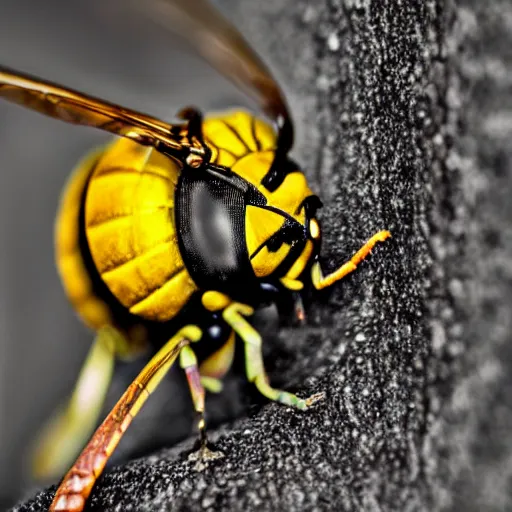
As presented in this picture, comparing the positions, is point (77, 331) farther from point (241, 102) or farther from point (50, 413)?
point (241, 102)

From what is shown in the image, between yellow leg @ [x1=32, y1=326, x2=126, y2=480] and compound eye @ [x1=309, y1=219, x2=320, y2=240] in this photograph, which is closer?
compound eye @ [x1=309, y1=219, x2=320, y2=240]

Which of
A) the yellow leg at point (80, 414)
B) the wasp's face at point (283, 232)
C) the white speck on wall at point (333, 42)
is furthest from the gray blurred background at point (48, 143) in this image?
the wasp's face at point (283, 232)

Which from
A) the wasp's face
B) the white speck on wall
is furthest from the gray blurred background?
the wasp's face

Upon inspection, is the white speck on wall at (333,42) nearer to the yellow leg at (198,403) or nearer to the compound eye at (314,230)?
the compound eye at (314,230)

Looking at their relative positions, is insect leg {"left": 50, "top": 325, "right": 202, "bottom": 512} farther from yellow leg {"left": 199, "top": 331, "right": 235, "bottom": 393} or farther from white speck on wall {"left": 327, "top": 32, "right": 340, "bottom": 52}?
white speck on wall {"left": 327, "top": 32, "right": 340, "bottom": 52}

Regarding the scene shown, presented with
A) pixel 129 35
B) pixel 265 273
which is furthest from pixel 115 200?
pixel 129 35

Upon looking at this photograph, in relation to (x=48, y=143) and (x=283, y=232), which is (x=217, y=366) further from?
(x=48, y=143)

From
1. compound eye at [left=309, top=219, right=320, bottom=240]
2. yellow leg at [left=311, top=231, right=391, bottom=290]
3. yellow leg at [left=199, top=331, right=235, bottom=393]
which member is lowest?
yellow leg at [left=199, top=331, right=235, bottom=393]
